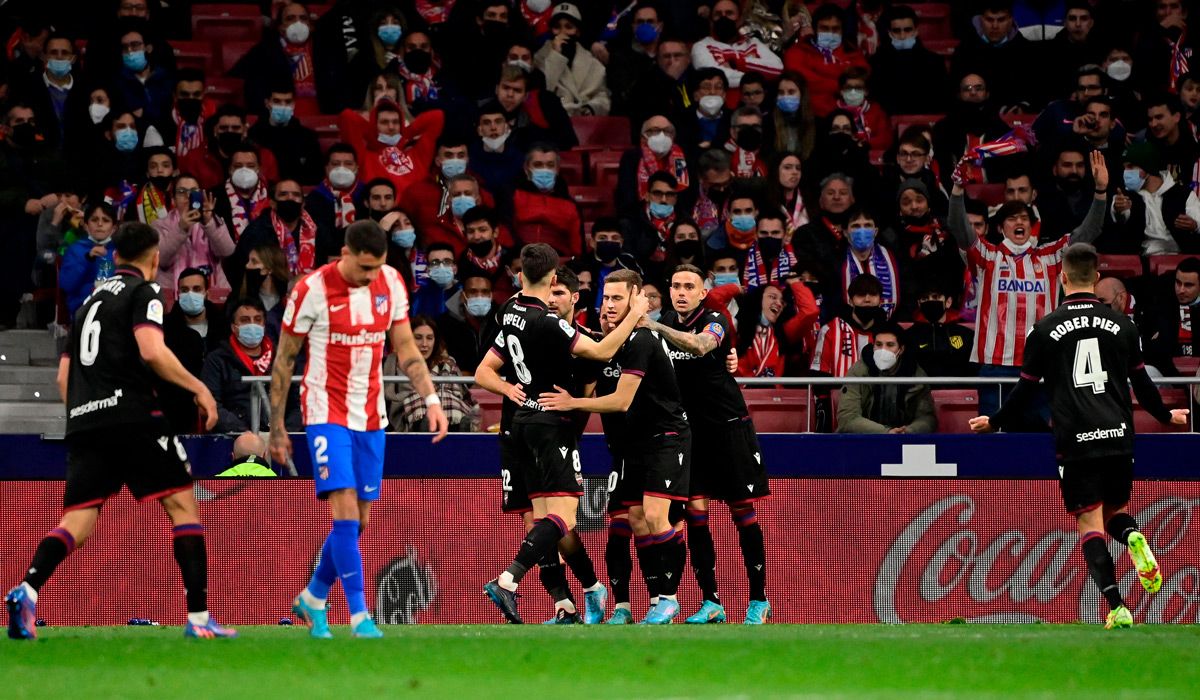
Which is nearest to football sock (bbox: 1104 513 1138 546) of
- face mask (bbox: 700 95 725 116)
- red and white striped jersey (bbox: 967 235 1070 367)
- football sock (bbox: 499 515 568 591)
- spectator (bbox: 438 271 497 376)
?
football sock (bbox: 499 515 568 591)

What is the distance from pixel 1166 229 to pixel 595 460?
22.3 feet

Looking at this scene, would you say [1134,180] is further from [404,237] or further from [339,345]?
[339,345]

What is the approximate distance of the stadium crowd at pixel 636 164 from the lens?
1606cm

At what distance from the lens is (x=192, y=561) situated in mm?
9289

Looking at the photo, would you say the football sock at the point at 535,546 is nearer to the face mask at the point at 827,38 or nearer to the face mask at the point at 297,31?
the face mask at the point at 827,38

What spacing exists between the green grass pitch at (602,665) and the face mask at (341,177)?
326 inches

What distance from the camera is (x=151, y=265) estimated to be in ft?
31.1

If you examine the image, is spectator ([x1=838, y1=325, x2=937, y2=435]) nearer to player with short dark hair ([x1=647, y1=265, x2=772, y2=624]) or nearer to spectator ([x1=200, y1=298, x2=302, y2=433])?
player with short dark hair ([x1=647, y1=265, x2=772, y2=624])

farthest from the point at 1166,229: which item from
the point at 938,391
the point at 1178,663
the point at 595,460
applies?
the point at 1178,663

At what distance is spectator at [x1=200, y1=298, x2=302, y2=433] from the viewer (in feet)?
47.9

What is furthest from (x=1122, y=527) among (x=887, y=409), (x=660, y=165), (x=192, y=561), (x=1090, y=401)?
(x=660, y=165)

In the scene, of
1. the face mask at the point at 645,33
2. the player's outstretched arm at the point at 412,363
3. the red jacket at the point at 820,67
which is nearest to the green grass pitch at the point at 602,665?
the player's outstretched arm at the point at 412,363

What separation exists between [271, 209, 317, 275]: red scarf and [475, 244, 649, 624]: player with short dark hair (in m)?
6.09

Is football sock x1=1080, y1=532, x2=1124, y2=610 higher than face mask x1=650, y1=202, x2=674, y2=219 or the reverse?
the reverse
